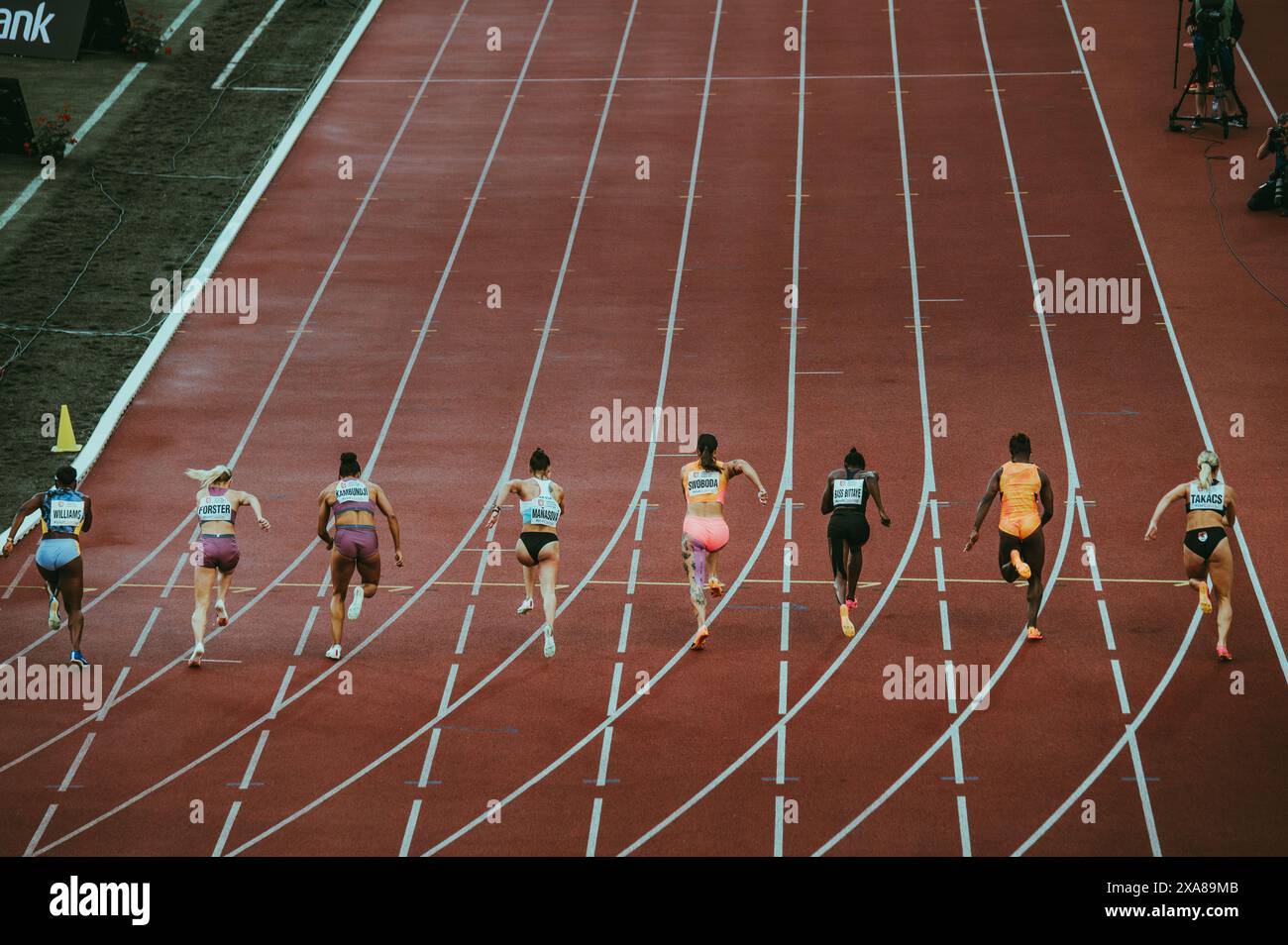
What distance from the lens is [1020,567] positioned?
1327 centimetres

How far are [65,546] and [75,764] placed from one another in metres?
2.09

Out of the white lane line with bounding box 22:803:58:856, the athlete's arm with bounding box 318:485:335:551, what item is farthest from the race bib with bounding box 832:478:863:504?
the white lane line with bounding box 22:803:58:856

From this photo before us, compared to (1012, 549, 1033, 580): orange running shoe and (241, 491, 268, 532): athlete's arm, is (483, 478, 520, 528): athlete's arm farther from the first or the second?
(1012, 549, 1033, 580): orange running shoe

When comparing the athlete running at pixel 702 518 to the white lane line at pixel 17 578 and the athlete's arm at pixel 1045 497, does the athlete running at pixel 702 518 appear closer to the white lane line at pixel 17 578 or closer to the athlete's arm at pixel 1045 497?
the athlete's arm at pixel 1045 497

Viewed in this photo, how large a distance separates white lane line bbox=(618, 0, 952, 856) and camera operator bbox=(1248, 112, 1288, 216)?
483 centimetres

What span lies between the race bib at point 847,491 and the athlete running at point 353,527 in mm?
3615

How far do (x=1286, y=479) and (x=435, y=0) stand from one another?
2113 centimetres

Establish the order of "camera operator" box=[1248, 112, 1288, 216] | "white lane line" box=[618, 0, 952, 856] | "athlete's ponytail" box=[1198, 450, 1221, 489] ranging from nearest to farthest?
"white lane line" box=[618, 0, 952, 856], "athlete's ponytail" box=[1198, 450, 1221, 489], "camera operator" box=[1248, 112, 1288, 216]

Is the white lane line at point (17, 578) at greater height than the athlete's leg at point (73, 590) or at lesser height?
greater

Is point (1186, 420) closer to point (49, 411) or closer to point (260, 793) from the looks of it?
point (260, 793)

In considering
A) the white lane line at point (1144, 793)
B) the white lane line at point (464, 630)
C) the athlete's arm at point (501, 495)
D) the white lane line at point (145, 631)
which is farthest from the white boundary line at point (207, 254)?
the white lane line at point (1144, 793)

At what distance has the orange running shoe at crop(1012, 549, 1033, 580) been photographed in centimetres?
1327

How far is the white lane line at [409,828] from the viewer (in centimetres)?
1125

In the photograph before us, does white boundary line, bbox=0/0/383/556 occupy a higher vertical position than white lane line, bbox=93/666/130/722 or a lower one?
higher
